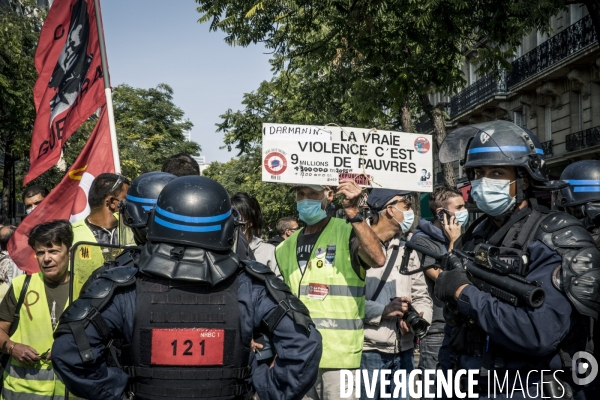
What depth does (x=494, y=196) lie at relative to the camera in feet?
12.1

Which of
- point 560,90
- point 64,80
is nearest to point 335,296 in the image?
point 64,80

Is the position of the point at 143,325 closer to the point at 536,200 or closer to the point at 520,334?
the point at 520,334

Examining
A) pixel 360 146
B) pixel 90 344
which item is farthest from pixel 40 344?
pixel 360 146

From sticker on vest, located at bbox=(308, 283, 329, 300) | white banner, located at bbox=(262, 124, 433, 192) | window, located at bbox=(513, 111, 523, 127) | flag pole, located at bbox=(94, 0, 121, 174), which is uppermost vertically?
window, located at bbox=(513, 111, 523, 127)

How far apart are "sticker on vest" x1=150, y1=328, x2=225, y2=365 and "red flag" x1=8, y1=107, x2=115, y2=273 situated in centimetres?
347

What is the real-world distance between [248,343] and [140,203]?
1.25m

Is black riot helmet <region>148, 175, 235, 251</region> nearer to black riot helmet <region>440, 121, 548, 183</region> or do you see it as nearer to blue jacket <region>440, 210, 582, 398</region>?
blue jacket <region>440, 210, 582, 398</region>

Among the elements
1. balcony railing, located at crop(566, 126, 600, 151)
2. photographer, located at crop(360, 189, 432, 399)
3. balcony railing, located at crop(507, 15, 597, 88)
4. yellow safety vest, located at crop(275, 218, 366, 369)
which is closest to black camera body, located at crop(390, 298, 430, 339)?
photographer, located at crop(360, 189, 432, 399)

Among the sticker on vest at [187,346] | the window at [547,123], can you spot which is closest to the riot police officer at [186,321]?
the sticker on vest at [187,346]

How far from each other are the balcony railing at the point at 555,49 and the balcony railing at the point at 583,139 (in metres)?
2.63

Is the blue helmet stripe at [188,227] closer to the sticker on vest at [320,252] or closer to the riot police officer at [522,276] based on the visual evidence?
the riot police officer at [522,276]

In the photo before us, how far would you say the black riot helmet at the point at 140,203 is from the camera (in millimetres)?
3891

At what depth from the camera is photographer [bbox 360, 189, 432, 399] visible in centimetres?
534

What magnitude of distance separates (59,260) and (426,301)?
9.28 ft
